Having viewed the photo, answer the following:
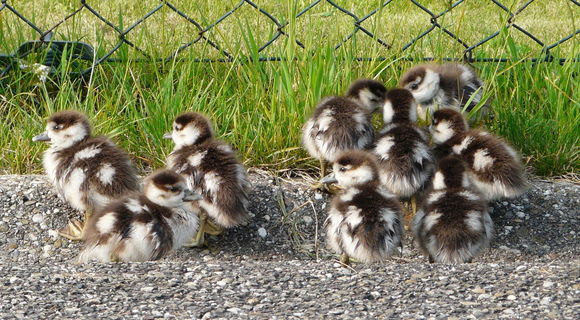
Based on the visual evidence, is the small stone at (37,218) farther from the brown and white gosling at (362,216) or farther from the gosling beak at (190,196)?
the brown and white gosling at (362,216)

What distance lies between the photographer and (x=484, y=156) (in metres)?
4.01

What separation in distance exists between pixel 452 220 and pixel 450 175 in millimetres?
195

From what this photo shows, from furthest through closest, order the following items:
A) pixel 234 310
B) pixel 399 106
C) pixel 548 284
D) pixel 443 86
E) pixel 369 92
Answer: pixel 443 86
pixel 369 92
pixel 399 106
pixel 548 284
pixel 234 310

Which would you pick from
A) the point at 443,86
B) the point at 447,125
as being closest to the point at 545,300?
the point at 447,125

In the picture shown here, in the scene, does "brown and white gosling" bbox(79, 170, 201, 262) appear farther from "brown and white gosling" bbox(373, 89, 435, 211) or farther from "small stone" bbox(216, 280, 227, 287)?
"brown and white gosling" bbox(373, 89, 435, 211)

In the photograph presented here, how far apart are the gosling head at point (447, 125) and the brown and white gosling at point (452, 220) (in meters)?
0.28

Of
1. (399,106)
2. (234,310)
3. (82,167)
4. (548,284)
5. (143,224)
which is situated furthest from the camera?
(399,106)

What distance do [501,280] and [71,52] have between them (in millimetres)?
2411

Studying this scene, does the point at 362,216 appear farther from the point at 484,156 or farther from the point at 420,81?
the point at 420,81

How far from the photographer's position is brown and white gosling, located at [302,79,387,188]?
4082 mm

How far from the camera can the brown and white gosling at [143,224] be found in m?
3.58

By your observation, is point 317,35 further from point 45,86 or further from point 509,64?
point 45,86

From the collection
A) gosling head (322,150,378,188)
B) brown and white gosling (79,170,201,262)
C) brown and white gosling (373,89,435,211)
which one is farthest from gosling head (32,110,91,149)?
brown and white gosling (373,89,435,211)

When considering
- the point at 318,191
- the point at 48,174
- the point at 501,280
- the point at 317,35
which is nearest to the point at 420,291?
Result: the point at 501,280
